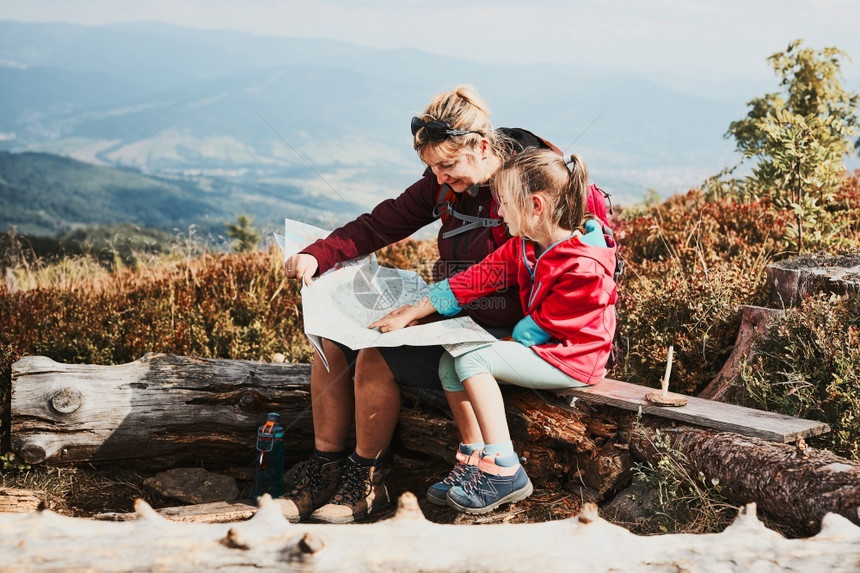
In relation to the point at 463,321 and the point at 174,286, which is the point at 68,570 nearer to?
the point at 463,321

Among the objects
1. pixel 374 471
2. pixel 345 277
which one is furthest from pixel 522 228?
pixel 374 471

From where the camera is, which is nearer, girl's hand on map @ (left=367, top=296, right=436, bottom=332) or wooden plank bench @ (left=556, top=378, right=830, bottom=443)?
wooden plank bench @ (left=556, top=378, right=830, bottom=443)

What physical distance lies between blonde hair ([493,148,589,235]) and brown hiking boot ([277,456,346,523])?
1.73 meters

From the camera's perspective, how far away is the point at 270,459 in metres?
4.46

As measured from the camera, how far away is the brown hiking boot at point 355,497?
3713mm

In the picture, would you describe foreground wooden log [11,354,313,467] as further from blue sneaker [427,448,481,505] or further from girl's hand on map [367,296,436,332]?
blue sneaker [427,448,481,505]

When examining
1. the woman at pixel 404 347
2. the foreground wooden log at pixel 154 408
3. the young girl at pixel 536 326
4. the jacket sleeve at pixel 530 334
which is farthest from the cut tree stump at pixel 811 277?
the foreground wooden log at pixel 154 408

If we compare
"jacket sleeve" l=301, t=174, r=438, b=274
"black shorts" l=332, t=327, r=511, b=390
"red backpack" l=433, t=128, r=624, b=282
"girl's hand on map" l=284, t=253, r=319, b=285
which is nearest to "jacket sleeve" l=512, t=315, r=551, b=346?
"black shorts" l=332, t=327, r=511, b=390

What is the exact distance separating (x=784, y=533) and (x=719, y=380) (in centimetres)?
169

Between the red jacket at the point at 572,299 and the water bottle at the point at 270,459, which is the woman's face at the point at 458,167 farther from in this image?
the water bottle at the point at 270,459

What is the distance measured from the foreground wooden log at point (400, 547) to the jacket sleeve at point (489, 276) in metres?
1.39

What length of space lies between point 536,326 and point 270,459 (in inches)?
75.4

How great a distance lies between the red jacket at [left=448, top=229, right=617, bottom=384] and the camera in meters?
3.38

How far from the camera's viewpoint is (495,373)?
3443 mm
